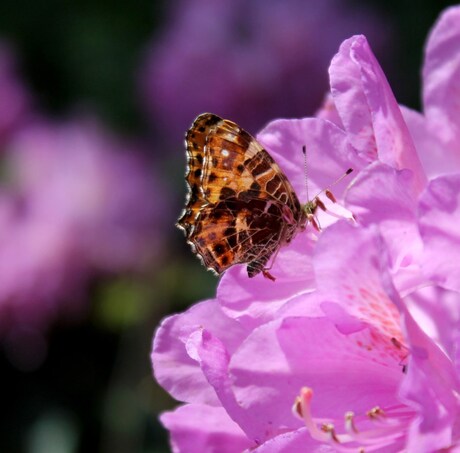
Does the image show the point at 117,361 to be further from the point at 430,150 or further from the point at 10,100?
the point at 430,150

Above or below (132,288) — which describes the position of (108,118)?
above

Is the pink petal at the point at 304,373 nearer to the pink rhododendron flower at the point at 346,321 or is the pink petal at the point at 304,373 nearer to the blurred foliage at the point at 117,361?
the pink rhododendron flower at the point at 346,321

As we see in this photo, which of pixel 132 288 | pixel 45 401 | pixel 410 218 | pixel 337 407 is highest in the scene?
pixel 410 218

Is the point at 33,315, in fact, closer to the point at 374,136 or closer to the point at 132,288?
the point at 132,288

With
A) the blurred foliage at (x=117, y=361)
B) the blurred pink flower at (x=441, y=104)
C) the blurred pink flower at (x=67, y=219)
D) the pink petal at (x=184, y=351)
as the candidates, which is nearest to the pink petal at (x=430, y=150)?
the blurred pink flower at (x=441, y=104)

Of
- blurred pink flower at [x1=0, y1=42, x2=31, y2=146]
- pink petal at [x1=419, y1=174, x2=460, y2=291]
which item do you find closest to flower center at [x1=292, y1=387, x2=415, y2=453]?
pink petal at [x1=419, y1=174, x2=460, y2=291]

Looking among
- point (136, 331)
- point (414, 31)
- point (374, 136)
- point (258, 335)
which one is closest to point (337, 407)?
point (258, 335)

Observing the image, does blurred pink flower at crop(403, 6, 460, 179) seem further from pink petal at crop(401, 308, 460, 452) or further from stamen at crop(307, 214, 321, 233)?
pink petal at crop(401, 308, 460, 452)
